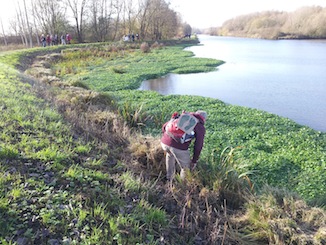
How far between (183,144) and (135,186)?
114 centimetres

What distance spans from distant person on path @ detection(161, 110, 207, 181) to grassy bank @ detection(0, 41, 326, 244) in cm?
28

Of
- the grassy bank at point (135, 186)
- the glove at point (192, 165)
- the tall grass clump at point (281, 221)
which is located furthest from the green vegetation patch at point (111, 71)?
the tall grass clump at point (281, 221)

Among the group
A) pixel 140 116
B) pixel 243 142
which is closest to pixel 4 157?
pixel 140 116

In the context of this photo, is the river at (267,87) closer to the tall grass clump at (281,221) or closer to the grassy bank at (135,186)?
the grassy bank at (135,186)

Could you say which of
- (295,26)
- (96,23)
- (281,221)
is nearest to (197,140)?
(281,221)

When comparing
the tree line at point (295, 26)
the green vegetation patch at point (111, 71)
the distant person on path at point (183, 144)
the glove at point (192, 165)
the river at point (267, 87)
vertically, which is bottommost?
the river at point (267, 87)

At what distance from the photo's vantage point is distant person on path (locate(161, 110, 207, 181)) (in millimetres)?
4938

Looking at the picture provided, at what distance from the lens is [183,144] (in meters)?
5.09

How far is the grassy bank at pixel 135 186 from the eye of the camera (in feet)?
11.8

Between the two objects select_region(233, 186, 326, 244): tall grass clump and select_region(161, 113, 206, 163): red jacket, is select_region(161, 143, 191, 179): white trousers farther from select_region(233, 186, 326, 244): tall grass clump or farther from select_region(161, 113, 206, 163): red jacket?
select_region(233, 186, 326, 244): tall grass clump

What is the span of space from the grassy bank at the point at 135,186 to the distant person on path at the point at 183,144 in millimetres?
283

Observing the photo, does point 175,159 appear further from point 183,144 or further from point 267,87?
point 267,87

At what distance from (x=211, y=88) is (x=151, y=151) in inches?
430

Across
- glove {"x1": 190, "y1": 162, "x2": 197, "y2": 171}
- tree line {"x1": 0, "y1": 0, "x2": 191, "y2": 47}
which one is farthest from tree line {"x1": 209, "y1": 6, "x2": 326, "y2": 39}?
glove {"x1": 190, "y1": 162, "x2": 197, "y2": 171}
